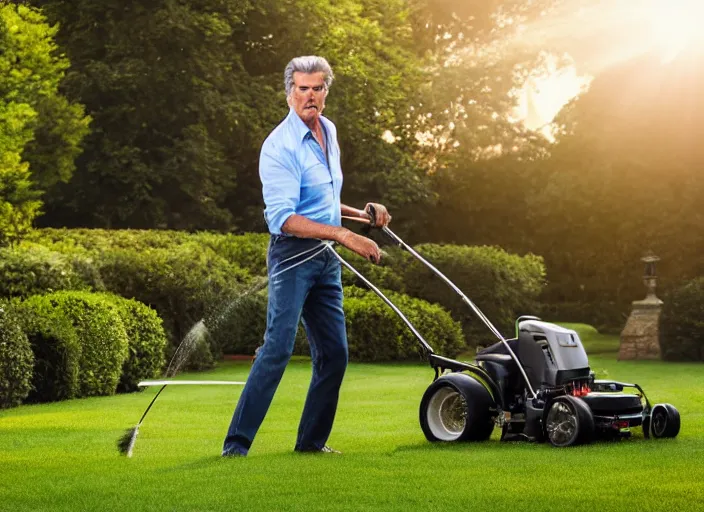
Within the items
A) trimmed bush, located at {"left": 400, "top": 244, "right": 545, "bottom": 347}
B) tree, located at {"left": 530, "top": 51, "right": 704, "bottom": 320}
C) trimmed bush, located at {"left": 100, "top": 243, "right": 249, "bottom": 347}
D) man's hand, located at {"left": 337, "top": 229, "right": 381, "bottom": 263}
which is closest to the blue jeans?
man's hand, located at {"left": 337, "top": 229, "right": 381, "bottom": 263}

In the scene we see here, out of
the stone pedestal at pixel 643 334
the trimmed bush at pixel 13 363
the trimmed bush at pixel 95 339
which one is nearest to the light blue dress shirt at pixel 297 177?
the trimmed bush at pixel 13 363

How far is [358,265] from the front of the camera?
85.5 ft

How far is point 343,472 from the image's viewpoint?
23.0 ft

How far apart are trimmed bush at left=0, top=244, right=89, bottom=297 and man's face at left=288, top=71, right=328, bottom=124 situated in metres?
11.4

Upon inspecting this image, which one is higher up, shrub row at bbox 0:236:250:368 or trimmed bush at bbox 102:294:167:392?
shrub row at bbox 0:236:250:368

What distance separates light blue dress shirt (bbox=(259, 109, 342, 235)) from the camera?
762cm

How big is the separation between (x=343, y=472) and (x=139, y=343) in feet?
33.5

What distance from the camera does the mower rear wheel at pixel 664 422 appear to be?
338 inches

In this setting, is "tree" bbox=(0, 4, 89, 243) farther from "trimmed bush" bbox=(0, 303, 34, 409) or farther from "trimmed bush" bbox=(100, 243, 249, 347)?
"trimmed bush" bbox=(0, 303, 34, 409)

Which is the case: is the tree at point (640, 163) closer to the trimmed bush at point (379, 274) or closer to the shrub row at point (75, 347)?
the trimmed bush at point (379, 274)

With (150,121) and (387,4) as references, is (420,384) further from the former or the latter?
(387,4)

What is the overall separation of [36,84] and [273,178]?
24.6 metres

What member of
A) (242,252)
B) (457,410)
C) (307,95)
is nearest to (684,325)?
(242,252)

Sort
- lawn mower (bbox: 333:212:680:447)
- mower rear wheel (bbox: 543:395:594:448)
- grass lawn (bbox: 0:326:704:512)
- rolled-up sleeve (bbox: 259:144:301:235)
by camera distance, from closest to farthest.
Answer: grass lawn (bbox: 0:326:704:512)
rolled-up sleeve (bbox: 259:144:301:235)
mower rear wheel (bbox: 543:395:594:448)
lawn mower (bbox: 333:212:680:447)
